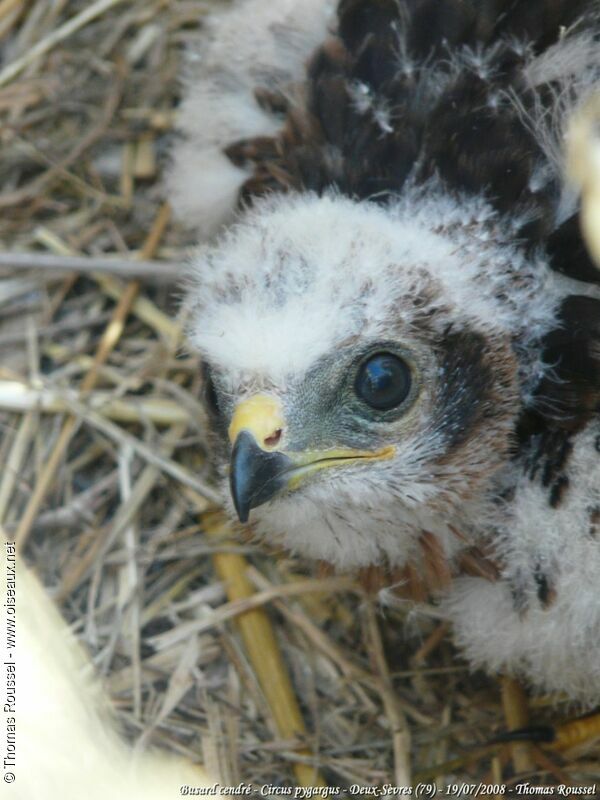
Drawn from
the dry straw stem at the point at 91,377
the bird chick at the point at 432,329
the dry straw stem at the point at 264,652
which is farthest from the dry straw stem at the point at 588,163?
the dry straw stem at the point at 91,377

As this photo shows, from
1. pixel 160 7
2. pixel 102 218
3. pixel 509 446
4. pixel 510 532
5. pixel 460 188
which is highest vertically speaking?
pixel 160 7

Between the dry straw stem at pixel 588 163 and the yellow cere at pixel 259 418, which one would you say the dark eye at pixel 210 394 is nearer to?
the yellow cere at pixel 259 418

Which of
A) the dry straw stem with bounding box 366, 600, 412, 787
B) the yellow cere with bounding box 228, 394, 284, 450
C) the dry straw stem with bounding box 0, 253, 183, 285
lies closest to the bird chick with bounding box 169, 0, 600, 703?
the yellow cere with bounding box 228, 394, 284, 450

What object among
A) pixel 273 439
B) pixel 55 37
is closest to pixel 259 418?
pixel 273 439

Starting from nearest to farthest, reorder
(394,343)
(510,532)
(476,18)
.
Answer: (394,343) → (510,532) → (476,18)

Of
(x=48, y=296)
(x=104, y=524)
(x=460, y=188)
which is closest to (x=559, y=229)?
(x=460, y=188)

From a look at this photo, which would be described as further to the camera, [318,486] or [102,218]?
[102,218]

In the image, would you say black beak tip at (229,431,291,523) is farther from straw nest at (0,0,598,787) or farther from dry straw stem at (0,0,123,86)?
dry straw stem at (0,0,123,86)

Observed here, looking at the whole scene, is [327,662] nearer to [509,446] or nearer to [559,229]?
[509,446]
